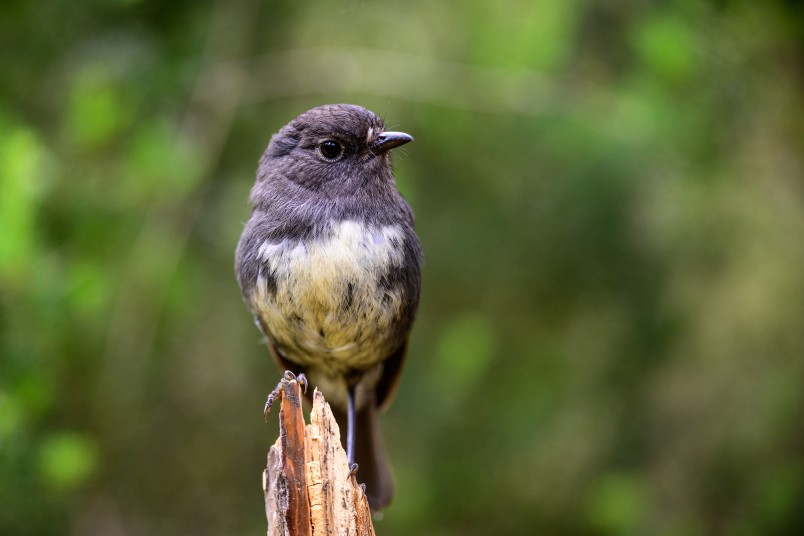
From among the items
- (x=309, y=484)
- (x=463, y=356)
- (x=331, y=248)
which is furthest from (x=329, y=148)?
(x=463, y=356)

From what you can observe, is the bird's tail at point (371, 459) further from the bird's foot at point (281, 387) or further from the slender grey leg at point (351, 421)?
the bird's foot at point (281, 387)

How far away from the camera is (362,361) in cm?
391

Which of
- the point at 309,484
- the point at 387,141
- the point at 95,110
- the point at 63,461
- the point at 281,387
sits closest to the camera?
the point at 309,484

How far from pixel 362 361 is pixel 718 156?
98.5 inches

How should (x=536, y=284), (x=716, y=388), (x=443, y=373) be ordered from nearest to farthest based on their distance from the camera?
(x=443, y=373) → (x=536, y=284) → (x=716, y=388)

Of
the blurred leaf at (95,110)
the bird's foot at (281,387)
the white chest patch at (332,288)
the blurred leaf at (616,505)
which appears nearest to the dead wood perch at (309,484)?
the bird's foot at (281,387)

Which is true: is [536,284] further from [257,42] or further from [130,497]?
[130,497]

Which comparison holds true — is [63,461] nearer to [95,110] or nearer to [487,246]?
[95,110]

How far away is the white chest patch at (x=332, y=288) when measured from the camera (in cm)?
342

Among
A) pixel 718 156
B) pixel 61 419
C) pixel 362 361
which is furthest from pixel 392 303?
pixel 718 156

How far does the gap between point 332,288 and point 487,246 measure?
78.5 inches

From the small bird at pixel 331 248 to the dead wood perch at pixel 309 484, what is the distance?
515 millimetres

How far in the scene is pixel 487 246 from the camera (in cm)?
527

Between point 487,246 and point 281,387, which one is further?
point 487,246
